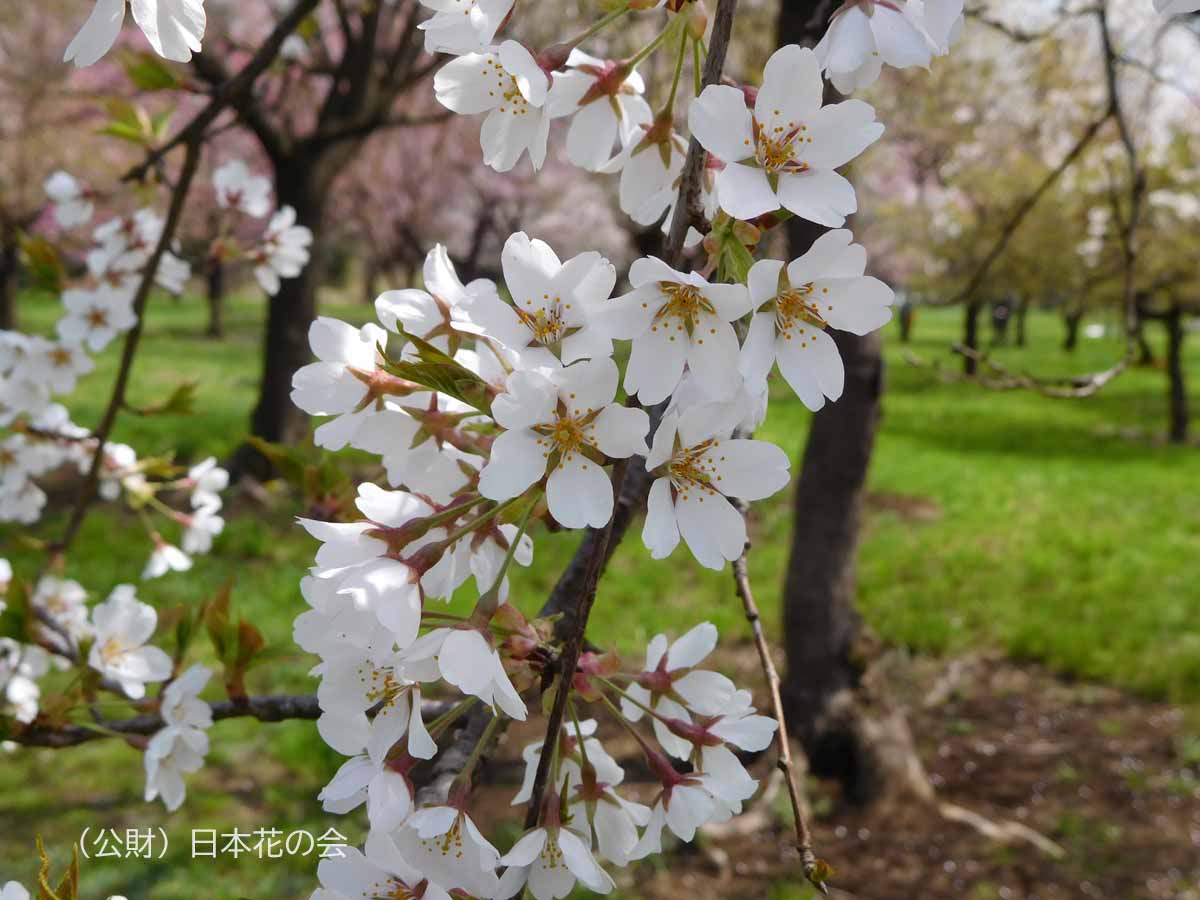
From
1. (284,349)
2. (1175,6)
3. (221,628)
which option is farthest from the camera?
(284,349)

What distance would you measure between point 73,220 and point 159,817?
85.1 inches

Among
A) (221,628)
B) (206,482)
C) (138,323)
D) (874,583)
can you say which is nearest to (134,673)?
(221,628)

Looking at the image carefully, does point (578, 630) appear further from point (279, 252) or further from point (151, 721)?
point (279, 252)

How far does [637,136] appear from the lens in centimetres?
88

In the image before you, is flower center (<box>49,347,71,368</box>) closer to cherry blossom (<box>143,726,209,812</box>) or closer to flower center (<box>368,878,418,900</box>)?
cherry blossom (<box>143,726,209,812</box>)

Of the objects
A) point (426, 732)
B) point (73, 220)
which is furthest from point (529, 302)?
point (73, 220)

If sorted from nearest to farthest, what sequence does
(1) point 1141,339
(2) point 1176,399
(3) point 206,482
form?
1. (3) point 206,482
2. (1) point 1141,339
3. (2) point 1176,399

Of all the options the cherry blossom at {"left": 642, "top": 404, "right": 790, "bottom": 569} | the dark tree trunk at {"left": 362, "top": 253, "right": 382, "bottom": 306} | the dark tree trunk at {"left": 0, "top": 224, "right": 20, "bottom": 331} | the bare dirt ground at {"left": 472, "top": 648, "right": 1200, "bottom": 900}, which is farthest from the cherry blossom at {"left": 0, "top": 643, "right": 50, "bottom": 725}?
the dark tree trunk at {"left": 362, "top": 253, "right": 382, "bottom": 306}

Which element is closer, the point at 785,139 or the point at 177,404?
the point at 785,139

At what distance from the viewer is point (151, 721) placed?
1.31m

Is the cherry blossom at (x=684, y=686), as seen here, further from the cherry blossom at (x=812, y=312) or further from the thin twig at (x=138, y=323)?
the thin twig at (x=138, y=323)

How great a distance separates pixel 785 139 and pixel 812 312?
117mm

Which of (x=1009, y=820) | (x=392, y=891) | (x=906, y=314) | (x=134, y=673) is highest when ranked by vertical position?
(x=906, y=314)

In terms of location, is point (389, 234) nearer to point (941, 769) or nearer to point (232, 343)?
point (232, 343)
